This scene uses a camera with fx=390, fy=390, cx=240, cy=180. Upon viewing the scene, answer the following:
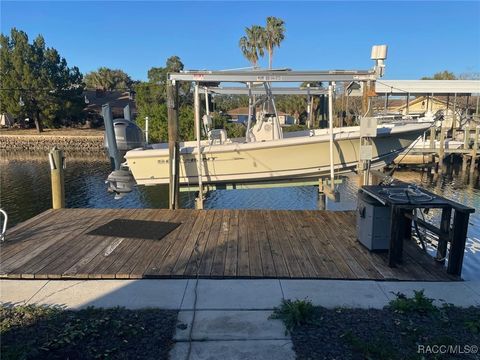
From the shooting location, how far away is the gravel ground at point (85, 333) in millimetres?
2748

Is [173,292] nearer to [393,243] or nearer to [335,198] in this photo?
[393,243]

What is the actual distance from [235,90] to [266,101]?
0.83m

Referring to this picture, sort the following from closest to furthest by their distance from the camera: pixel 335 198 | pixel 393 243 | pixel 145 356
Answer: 1. pixel 145 356
2. pixel 393 243
3. pixel 335 198

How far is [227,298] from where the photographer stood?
3697mm

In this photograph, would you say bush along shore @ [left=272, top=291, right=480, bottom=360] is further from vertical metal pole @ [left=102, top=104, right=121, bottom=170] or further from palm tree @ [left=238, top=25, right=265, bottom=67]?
palm tree @ [left=238, top=25, right=265, bottom=67]

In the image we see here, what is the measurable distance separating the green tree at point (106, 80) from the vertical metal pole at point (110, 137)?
60.0 m

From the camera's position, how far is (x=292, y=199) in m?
15.0

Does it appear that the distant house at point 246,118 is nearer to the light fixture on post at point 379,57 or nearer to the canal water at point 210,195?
the canal water at point 210,195

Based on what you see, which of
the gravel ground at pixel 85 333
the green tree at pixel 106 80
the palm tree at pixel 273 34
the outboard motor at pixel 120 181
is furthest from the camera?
the green tree at pixel 106 80

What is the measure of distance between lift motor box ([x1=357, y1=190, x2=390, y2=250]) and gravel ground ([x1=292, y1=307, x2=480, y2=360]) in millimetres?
1419

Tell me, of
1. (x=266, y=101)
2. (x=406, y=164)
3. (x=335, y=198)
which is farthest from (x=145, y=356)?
(x=406, y=164)

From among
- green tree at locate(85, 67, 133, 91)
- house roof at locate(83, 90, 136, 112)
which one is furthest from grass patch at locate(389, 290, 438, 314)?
green tree at locate(85, 67, 133, 91)

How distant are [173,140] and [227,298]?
4.55 meters

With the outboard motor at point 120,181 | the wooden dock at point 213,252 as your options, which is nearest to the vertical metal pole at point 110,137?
the outboard motor at point 120,181
